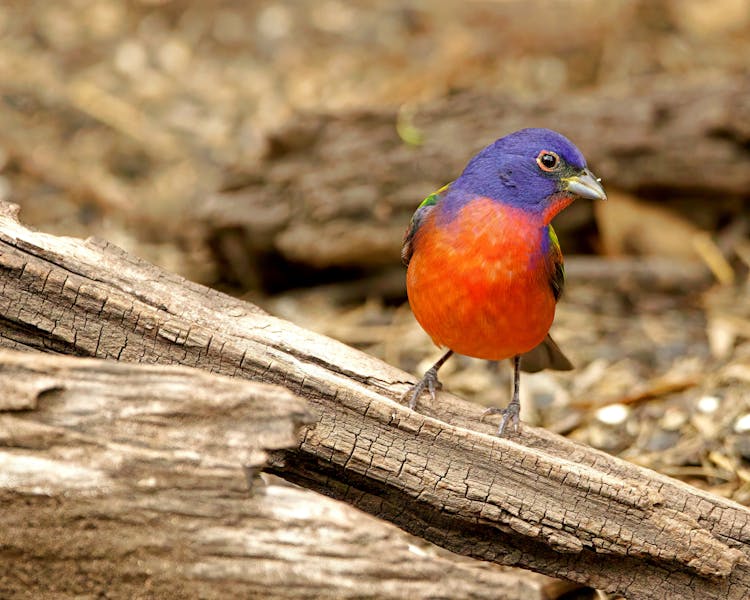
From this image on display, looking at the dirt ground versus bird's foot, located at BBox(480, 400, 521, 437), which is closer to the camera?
bird's foot, located at BBox(480, 400, 521, 437)

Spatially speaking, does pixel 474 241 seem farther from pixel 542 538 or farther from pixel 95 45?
pixel 95 45

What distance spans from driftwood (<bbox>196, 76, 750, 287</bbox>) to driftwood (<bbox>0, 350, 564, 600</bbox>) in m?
3.99

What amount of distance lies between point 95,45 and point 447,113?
14.5 ft

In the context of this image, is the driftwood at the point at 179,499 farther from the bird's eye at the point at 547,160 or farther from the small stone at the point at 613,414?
the small stone at the point at 613,414

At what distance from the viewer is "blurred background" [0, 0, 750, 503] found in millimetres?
6215

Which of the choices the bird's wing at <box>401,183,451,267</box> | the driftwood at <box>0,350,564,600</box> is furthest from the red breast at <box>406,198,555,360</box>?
the driftwood at <box>0,350,564,600</box>

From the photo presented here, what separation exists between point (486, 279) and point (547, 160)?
2.17 feet

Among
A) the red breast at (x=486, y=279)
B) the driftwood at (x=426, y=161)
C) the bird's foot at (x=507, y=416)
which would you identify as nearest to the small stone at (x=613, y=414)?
the red breast at (x=486, y=279)

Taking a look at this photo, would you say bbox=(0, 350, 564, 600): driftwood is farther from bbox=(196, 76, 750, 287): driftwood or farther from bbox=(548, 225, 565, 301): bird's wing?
bbox=(196, 76, 750, 287): driftwood

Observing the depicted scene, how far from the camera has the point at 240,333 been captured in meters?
3.56

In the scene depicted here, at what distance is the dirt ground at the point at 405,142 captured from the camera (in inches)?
231

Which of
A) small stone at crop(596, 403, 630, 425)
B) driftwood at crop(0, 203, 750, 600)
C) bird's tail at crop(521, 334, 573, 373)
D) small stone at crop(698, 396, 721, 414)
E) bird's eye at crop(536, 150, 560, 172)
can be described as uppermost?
bird's eye at crop(536, 150, 560, 172)

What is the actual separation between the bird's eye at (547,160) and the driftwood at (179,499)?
1915 millimetres

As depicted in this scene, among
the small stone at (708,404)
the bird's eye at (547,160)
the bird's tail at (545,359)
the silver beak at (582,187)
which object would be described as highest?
the bird's eye at (547,160)
